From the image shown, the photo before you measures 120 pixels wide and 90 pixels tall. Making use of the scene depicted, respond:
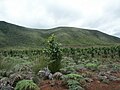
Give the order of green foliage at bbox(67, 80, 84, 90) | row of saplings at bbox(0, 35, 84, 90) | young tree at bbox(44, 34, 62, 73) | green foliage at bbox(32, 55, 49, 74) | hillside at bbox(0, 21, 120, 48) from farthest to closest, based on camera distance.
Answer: hillside at bbox(0, 21, 120, 48) < young tree at bbox(44, 34, 62, 73) < green foliage at bbox(32, 55, 49, 74) < green foliage at bbox(67, 80, 84, 90) < row of saplings at bbox(0, 35, 84, 90)

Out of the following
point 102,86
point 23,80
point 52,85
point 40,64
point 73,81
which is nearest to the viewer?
point 23,80

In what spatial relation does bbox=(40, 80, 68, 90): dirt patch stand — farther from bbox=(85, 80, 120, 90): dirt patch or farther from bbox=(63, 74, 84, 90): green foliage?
bbox=(85, 80, 120, 90): dirt patch

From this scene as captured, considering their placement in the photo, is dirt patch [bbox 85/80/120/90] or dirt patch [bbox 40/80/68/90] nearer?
dirt patch [bbox 40/80/68/90]

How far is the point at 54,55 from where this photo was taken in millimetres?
12570

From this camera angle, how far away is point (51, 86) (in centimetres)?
966

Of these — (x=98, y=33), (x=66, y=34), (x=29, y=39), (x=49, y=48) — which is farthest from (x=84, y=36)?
(x=49, y=48)

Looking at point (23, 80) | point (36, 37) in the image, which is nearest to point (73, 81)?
point (23, 80)

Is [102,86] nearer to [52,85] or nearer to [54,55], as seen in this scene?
[52,85]

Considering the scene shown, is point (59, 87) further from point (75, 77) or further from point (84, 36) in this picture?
point (84, 36)

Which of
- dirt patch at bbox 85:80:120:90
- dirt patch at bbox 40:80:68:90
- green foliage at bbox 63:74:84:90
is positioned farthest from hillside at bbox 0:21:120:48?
green foliage at bbox 63:74:84:90

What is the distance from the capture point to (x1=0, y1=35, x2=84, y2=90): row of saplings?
846 cm

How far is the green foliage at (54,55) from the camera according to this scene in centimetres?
1182

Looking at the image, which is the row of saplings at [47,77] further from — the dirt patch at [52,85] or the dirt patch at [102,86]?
the dirt patch at [102,86]

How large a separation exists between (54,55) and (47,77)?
80.9 inches
